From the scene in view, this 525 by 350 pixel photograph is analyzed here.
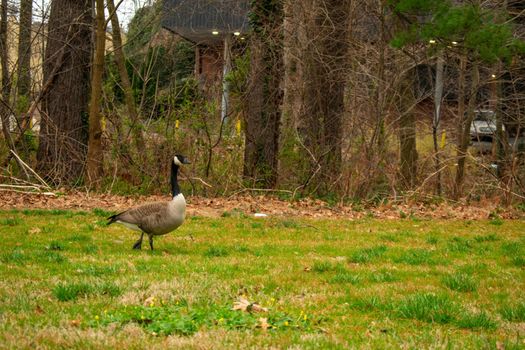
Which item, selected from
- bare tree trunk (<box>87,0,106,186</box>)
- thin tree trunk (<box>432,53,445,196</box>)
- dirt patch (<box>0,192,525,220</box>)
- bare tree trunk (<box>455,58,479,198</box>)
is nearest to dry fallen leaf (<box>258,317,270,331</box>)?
dirt patch (<box>0,192,525,220</box>)

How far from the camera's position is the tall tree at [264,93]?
74.4ft

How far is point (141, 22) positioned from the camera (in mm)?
26219

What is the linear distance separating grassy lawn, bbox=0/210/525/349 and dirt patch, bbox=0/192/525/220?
9.73 feet

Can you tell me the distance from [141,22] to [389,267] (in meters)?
18.0

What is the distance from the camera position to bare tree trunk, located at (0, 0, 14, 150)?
21.4 meters

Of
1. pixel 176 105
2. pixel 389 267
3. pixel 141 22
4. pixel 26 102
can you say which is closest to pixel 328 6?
pixel 176 105

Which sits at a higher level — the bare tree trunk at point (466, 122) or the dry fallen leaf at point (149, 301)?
the bare tree trunk at point (466, 122)

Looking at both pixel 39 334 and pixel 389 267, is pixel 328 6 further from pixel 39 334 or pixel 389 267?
pixel 39 334

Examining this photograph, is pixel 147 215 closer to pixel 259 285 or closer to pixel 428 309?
pixel 259 285

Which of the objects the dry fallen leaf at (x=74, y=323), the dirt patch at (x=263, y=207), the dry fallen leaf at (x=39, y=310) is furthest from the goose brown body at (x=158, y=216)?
the dirt patch at (x=263, y=207)

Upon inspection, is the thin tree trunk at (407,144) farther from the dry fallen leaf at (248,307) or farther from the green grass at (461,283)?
the dry fallen leaf at (248,307)

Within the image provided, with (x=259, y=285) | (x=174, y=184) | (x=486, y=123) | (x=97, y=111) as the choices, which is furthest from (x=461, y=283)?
(x=486, y=123)

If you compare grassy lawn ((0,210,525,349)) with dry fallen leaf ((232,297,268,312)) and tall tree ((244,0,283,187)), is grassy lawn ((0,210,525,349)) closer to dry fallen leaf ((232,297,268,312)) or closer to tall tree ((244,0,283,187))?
dry fallen leaf ((232,297,268,312))

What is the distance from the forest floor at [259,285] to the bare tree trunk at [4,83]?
5.77 meters
